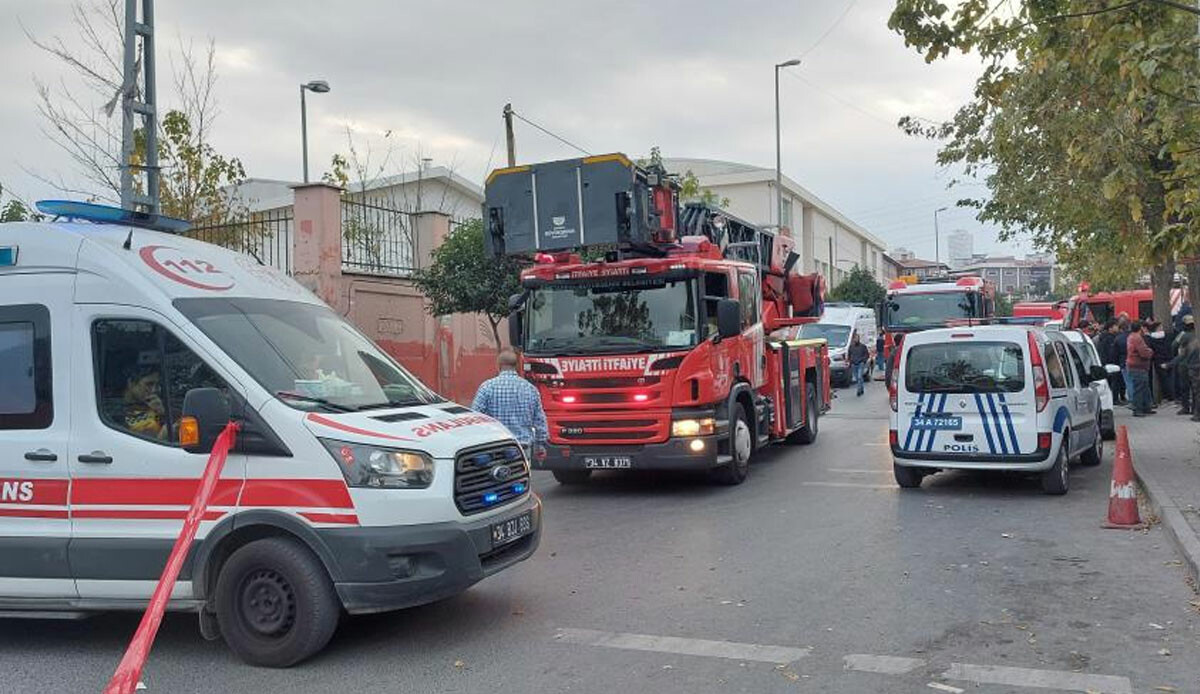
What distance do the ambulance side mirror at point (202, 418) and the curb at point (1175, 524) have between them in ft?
21.2

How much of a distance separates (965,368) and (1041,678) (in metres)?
6.19

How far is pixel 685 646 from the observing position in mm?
5871

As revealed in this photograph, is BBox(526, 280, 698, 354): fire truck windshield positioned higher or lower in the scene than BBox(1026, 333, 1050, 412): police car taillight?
higher

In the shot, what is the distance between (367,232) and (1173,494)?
14.3m

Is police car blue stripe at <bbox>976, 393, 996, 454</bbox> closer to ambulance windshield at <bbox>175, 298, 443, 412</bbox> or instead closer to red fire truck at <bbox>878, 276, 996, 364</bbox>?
ambulance windshield at <bbox>175, 298, 443, 412</bbox>

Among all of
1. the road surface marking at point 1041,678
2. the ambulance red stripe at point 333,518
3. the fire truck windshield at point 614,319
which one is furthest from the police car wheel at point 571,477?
the road surface marking at point 1041,678

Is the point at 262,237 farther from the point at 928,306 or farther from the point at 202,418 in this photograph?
the point at 928,306

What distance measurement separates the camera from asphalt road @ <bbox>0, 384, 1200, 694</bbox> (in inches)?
211

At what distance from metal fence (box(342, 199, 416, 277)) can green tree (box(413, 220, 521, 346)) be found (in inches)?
57.3

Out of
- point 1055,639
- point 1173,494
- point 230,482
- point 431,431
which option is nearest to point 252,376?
point 230,482

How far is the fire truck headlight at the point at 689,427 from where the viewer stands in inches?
433

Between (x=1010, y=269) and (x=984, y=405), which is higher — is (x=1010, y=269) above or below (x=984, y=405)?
above

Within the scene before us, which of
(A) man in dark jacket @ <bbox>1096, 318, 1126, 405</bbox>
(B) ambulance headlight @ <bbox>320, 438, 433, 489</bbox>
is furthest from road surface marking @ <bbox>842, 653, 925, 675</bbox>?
(A) man in dark jacket @ <bbox>1096, 318, 1126, 405</bbox>

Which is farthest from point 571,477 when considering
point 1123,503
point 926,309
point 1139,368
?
point 926,309
